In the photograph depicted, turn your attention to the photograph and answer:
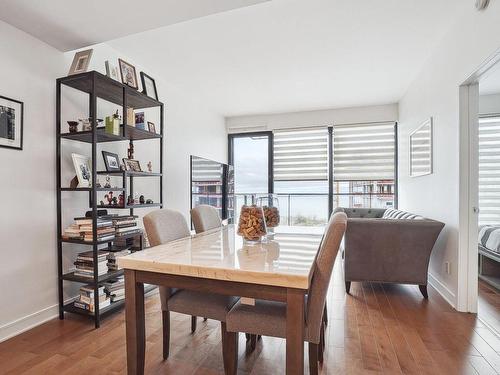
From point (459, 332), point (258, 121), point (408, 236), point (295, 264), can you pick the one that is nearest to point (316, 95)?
point (258, 121)

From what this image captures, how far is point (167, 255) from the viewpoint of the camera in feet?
4.44

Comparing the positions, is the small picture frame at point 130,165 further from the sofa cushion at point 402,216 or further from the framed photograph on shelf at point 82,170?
the sofa cushion at point 402,216

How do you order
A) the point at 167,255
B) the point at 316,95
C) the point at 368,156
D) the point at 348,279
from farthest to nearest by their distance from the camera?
1. the point at 368,156
2. the point at 316,95
3. the point at 348,279
4. the point at 167,255

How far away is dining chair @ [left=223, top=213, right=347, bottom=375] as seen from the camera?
3.91ft

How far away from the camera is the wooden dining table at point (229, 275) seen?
3.50ft

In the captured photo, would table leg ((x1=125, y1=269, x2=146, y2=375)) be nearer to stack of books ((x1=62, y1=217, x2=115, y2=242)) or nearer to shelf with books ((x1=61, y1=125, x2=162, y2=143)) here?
stack of books ((x1=62, y1=217, x2=115, y2=242))

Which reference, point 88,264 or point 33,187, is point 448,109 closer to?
point 88,264

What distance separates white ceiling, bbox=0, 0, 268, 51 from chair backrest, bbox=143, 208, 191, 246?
1.35 m

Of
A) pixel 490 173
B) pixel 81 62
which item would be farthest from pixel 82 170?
pixel 490 173

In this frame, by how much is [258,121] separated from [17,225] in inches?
165

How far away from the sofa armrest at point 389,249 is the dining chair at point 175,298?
1582mm

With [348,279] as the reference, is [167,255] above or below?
above

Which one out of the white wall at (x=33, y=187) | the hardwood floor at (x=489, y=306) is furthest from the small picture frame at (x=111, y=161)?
the hardwood floor at (x=489, y=306)

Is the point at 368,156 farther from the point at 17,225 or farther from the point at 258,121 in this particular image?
the point at 17,225
